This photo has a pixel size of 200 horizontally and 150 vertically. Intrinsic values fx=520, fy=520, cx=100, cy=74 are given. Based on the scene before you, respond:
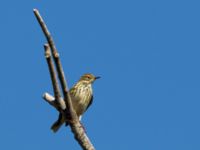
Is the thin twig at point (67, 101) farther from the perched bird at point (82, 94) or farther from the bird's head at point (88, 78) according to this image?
the bird's head at point (88, 78)

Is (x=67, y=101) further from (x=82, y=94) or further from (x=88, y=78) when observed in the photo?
(x=88, y=78)

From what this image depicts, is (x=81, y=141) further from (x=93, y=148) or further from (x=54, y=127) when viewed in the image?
(x=54, y=127)

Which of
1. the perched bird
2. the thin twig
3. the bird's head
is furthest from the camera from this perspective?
the bird's head

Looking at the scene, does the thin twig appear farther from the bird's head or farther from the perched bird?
the bird's head

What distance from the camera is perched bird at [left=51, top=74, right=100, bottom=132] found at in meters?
11.2

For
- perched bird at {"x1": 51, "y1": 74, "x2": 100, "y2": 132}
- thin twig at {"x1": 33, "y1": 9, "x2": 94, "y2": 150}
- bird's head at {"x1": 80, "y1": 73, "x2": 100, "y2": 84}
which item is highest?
bird's head at {"x1": 80, "y1": 73, "x2": 100, "y2": 84}

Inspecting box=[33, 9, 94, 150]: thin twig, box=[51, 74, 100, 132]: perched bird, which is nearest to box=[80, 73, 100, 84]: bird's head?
box=[51, 74, 100, 132]: perched bird

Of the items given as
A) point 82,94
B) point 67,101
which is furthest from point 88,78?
point 67,101

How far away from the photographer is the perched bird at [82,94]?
11.2 meters

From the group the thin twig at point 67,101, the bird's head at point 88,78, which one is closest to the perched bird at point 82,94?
the bird's head at point 88,78

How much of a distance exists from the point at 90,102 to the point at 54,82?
6683 millimetres

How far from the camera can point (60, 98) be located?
17.8 feet

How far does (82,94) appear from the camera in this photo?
461 inches

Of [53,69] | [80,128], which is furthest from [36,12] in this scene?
[80,128]
